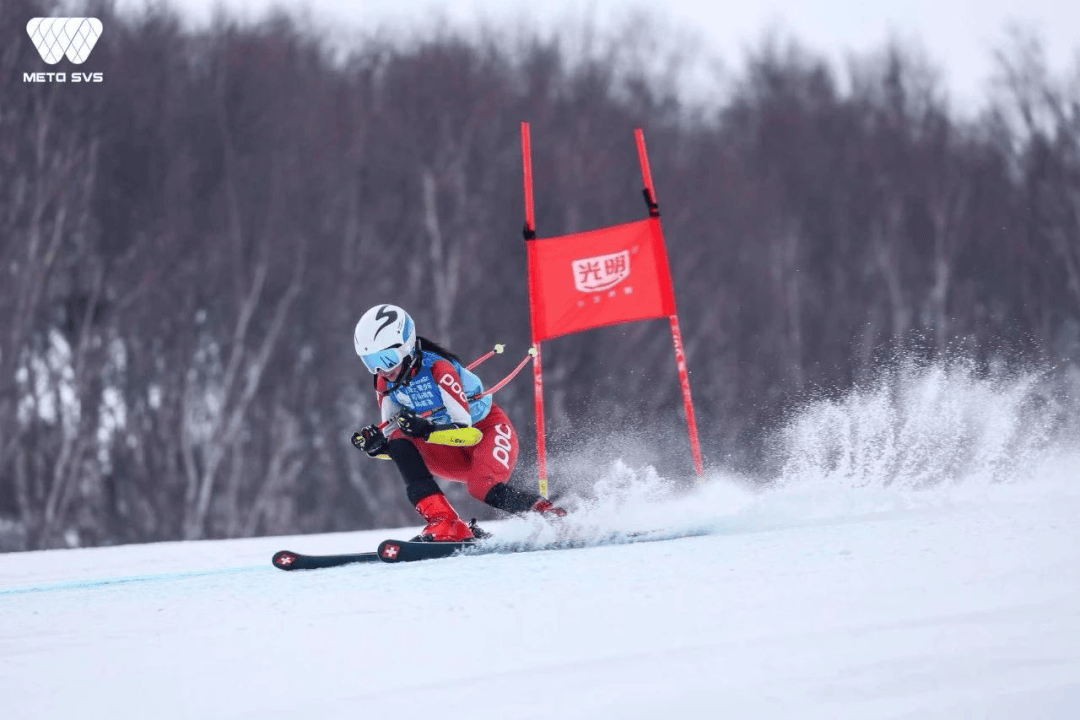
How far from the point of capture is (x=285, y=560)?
243 inches

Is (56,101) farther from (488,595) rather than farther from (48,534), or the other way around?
(488,595)

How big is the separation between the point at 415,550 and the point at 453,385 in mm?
848

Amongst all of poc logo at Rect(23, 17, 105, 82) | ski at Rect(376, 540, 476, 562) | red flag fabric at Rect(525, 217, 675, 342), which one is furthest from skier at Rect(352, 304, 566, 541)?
poc logo at Rect(23, 17, 105, 82)

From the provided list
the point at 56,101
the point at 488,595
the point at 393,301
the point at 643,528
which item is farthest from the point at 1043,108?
the point at 488,595

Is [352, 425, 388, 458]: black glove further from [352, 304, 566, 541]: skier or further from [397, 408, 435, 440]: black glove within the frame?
[397, 408, 435, 440]: black glove

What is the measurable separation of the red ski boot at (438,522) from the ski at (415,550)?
0.31ft

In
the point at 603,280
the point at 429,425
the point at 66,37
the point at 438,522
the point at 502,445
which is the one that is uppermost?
the point at 66,37

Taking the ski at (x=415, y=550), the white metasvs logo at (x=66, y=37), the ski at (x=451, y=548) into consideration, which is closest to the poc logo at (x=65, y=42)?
the white metasvs logo at (x=66, y=37)

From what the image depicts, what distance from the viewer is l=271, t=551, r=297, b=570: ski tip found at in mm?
6152

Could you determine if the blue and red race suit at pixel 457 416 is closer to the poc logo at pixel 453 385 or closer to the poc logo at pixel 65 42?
the poc logo at pixel 453 385

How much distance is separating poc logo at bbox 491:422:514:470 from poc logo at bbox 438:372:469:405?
39 cm

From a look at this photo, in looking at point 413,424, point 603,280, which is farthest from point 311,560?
point 603,280

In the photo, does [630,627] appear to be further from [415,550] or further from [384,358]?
[384,358]

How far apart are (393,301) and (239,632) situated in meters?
15.8
